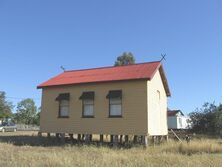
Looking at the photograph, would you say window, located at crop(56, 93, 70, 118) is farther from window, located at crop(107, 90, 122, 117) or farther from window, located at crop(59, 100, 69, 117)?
window, located at crop(107, 90, 122, 117)

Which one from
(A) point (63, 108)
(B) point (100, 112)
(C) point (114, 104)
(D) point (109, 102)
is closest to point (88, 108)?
(B) point (100, 112)

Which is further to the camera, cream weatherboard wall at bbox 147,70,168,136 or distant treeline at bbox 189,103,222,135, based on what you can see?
distant treeline at bbox 189,103,222,135

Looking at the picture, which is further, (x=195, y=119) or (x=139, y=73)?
(x=195, y=119)

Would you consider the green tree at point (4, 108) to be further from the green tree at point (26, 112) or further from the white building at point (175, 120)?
the white building at point (175, 120)

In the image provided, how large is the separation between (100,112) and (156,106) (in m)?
4.04

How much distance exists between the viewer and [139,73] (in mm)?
25453

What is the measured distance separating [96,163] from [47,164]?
6.36 feet

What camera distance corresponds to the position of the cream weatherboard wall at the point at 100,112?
24.4 metres

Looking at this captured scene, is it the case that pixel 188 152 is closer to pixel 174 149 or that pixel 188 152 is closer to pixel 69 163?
pixel 174 149

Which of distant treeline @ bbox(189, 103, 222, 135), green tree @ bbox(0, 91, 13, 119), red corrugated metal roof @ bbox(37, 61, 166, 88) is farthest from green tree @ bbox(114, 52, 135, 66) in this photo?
green tree @ bbox(0, 91, 13, 119)

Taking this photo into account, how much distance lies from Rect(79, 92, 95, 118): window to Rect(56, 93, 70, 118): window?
1.61 meters

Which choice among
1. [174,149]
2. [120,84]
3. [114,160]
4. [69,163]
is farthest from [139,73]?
[69,163]

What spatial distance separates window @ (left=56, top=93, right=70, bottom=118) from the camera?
2800 cm

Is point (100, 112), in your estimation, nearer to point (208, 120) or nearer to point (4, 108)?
point (208, 120)
